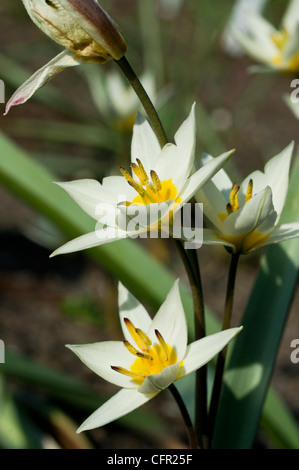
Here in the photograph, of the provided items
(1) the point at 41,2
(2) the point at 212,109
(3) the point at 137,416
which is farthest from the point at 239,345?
(2) the point at 212,109

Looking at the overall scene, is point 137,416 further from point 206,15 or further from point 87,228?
point 206,15

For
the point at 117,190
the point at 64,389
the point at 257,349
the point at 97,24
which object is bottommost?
the point at 64,389

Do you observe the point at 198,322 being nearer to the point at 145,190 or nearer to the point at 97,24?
the point at 145,190

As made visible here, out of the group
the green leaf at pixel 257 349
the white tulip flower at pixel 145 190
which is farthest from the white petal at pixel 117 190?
the green leaf at pixel 257 349

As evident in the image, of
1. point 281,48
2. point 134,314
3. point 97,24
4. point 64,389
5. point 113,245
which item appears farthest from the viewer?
point 64,389

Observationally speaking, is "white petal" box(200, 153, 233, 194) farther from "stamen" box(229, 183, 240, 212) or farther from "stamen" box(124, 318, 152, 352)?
"stamen" box(124, 318, 152, 352)

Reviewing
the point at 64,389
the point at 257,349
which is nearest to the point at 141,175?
the point at 257,349
